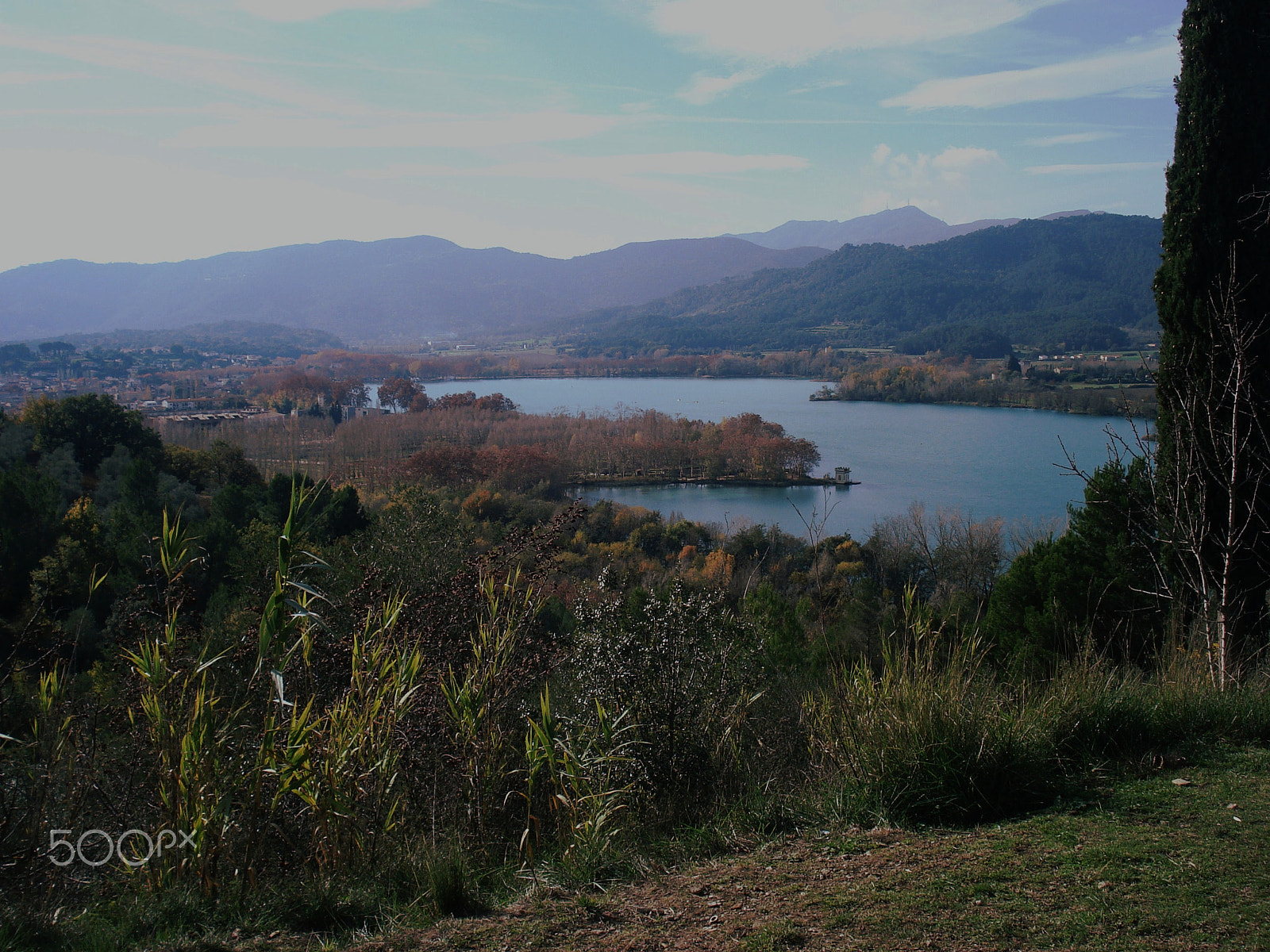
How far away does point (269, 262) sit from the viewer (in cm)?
19475

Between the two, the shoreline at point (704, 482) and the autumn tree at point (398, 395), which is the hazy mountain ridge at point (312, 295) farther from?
the shoreline at point (704, 482)

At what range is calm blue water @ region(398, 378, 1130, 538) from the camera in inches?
1410

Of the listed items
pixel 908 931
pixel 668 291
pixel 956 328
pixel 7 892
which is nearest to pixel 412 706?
pixel 7 892

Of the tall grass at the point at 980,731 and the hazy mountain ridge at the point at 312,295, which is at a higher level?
the hazy mountain ridge at the point at 312,295

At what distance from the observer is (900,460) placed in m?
45.8

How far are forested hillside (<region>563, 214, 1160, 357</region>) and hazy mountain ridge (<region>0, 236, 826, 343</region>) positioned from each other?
125 feet

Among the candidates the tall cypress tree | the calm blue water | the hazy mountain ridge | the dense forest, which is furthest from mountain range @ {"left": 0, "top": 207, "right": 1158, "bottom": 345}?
the tall cypress tree

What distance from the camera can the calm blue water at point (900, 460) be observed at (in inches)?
1410

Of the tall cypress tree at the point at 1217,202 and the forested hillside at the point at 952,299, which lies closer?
the tall cypress tree at the point at 1217,202

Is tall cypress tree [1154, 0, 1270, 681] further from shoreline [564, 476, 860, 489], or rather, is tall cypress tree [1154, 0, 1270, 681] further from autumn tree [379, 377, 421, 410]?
autumn tree [379, 377, 421, 410]

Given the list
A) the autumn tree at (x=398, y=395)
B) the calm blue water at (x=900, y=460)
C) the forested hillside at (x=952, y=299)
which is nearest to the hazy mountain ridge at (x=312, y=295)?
the forested hillside at (x=952, y=299)

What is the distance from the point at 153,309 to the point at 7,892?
173 m
